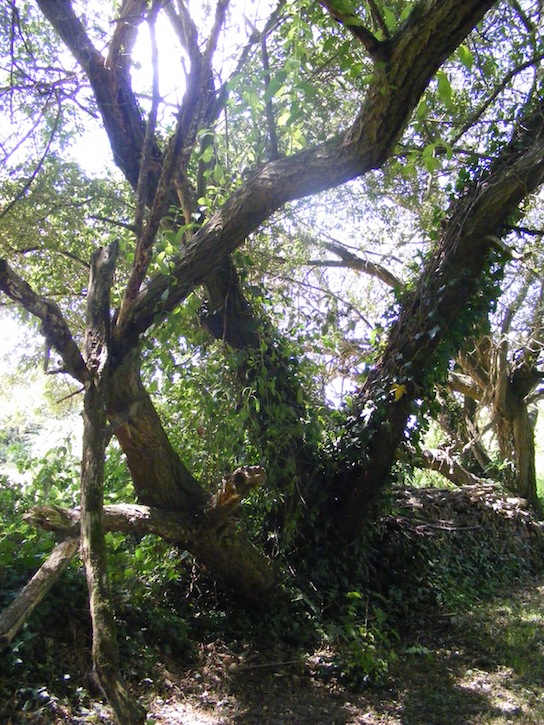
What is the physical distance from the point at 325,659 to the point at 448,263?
3.21 metres

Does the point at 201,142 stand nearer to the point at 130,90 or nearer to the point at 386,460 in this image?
the point at 130,90

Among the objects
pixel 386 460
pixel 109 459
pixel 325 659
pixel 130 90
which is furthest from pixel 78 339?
pixel 325 659

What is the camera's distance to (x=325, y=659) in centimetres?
460

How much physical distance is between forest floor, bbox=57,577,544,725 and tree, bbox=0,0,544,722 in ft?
2.30

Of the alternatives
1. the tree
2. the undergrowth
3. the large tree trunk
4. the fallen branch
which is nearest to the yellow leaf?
the tree

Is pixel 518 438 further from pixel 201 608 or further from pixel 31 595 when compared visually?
pixel 31 595

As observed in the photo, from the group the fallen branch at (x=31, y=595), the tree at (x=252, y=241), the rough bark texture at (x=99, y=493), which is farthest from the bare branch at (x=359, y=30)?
the fallen branch at (x=31, y=595)

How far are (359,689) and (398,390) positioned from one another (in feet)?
7.43

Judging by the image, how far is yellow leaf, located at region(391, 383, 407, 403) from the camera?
17.4ft

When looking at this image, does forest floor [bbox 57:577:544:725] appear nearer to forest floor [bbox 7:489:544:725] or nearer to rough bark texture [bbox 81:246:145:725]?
forest floor [bbox 7:489:544:725]

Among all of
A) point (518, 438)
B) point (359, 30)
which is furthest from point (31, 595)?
point (518, 438)

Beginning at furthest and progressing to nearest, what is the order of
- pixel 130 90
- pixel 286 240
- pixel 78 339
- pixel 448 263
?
1. pixel 78 339
2. pixel 286 240
3. pixel 448 263
4. pixel 130 90

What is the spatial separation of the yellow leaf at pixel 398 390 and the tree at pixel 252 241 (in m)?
0.02

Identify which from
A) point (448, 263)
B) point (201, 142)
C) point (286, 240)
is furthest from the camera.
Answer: point (286, 240)
